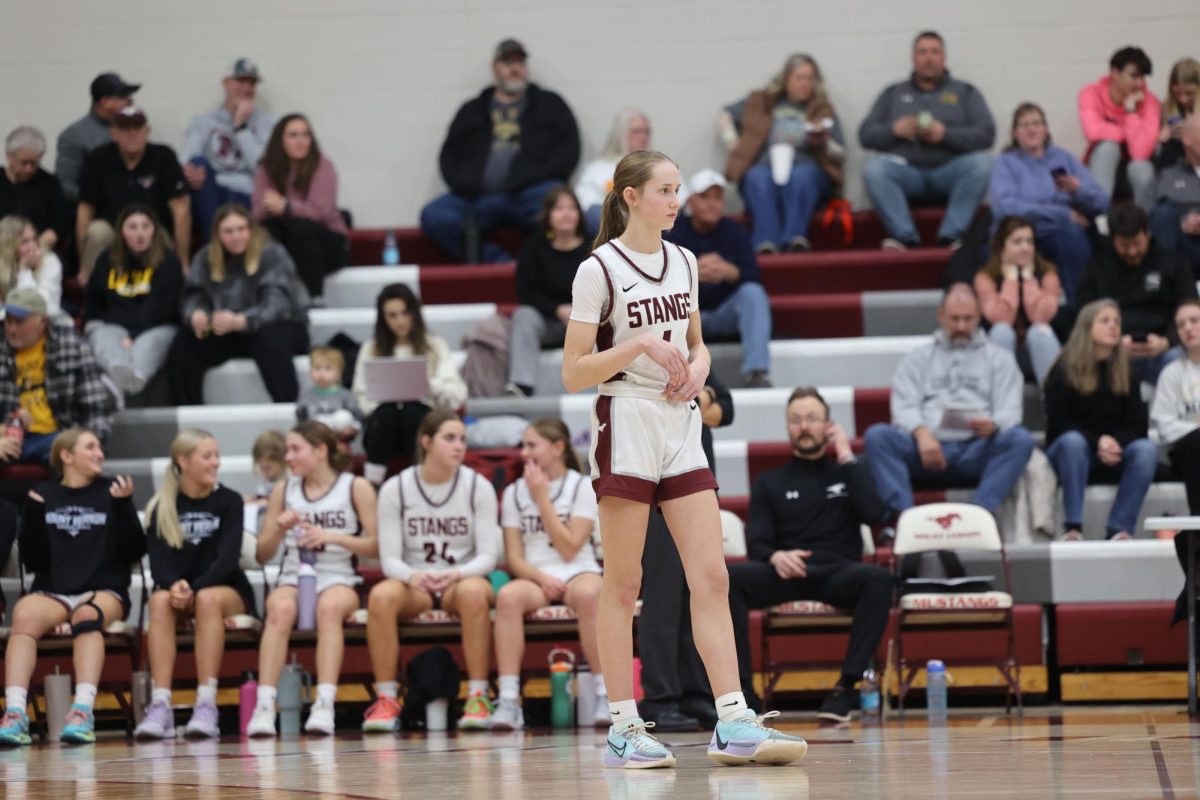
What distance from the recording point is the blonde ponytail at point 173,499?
277 inches

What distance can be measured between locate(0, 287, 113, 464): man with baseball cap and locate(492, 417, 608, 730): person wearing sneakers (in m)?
2.19

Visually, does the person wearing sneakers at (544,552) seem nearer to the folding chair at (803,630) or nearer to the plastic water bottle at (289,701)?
the folding chair at (803,630)

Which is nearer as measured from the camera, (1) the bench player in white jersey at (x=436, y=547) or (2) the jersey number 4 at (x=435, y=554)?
(1) the bench player in white jersey at (x=436, y=547)

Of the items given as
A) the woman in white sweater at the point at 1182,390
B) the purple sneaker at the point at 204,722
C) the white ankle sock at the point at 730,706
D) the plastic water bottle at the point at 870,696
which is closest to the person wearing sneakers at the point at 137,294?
the purple sneaker at the point at 204,722

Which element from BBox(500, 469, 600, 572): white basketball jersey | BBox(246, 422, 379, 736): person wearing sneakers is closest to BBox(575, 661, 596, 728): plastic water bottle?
BBox(500, 469, 600, 572): white basketball jersey

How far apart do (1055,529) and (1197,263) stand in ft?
6.94

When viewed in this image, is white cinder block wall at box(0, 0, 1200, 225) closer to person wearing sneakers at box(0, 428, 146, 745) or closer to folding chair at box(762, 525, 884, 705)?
person wearing sneakers at box(0, 428, 146, 745)

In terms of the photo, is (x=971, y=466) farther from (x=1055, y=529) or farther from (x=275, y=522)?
(x=275, y=522)

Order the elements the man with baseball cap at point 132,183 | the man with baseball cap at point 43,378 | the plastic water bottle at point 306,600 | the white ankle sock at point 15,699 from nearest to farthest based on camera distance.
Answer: the white ankle sock at point 15,699, the plastic water bottle at point 306,600, the man with baseball cap at point 43,378, the man with baseball cap at point 132,183

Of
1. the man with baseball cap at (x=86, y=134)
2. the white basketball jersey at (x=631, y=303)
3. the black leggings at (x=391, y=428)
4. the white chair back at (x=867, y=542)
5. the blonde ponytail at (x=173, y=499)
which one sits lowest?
the white chair back at (x=867, y=542)

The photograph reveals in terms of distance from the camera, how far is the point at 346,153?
10.6 metres

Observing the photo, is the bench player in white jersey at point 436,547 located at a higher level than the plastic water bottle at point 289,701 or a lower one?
higher

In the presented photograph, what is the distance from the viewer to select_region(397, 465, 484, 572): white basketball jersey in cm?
705

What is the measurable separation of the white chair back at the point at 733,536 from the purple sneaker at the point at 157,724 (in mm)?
2282
